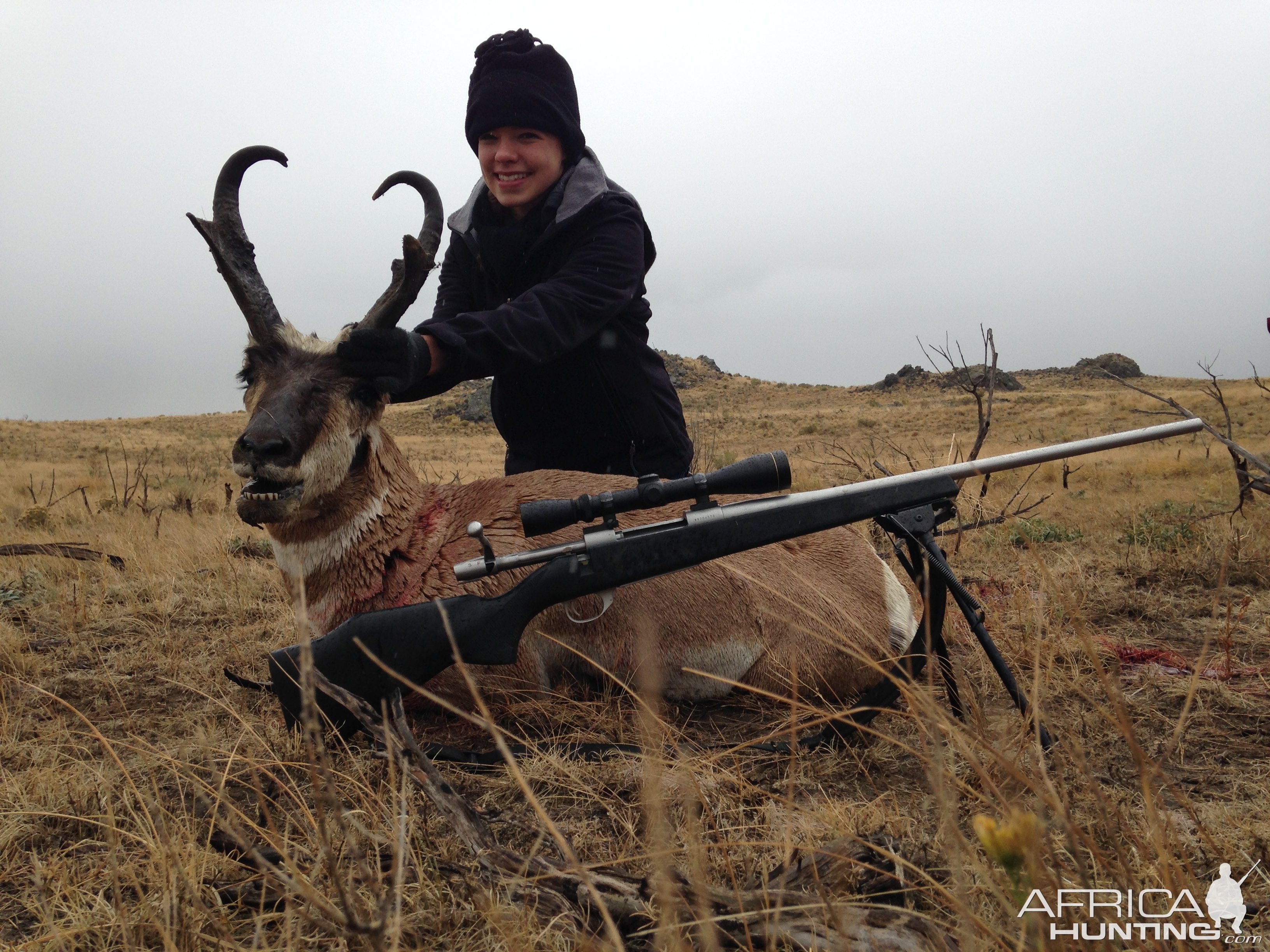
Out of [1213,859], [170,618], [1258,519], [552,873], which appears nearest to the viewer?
[552,873]

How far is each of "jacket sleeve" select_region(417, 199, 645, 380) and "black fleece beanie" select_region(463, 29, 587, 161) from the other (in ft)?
1.86

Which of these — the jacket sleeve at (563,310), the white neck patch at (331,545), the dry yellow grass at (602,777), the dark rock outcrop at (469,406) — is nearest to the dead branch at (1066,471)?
the dry yellow grass at (602,777)

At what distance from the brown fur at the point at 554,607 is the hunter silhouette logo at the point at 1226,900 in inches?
55.5

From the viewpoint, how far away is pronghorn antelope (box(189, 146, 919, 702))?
10.1 feet

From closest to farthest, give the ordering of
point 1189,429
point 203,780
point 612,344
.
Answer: point 203,780, point 1189,429, point 612,344

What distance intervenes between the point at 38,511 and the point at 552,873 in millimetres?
9974

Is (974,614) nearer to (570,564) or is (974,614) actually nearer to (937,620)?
(937,620)

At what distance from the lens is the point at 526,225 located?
4227 millimetres

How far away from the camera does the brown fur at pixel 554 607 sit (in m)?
3.09

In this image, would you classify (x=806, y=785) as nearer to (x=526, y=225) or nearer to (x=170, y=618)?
(x=526, y=225)

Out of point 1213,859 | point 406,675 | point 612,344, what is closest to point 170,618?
point 406,675

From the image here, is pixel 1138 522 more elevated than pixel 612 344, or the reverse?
pixel 612 344

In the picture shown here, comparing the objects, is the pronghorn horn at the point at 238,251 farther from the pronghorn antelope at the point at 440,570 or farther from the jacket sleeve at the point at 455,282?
the jacket sleeve at the point at 455,282

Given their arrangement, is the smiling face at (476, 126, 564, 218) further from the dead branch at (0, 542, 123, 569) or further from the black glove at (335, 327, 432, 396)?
the dead branch at (0, 542, 123, 569)
